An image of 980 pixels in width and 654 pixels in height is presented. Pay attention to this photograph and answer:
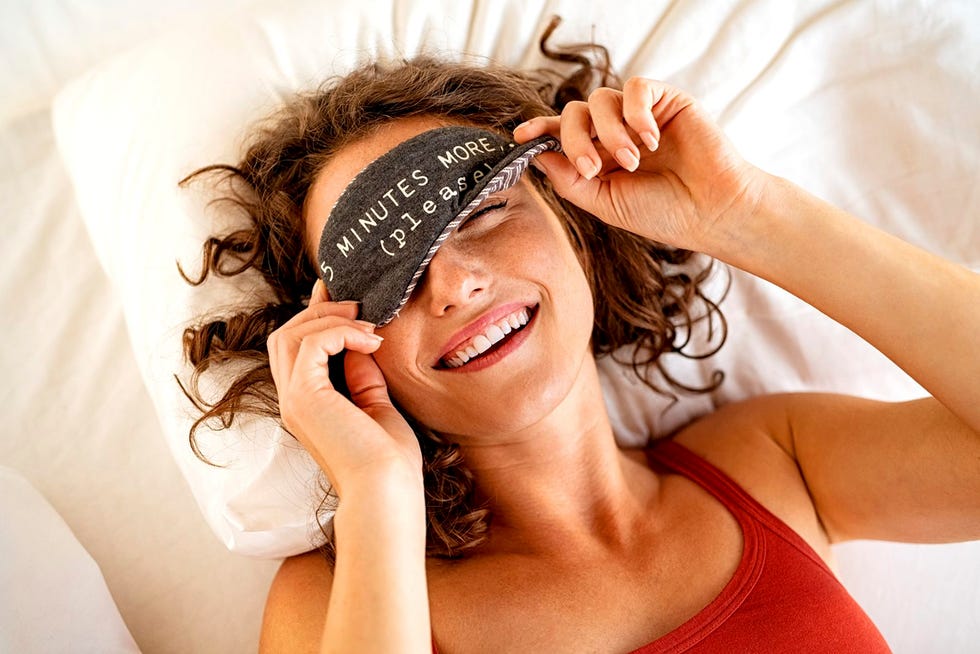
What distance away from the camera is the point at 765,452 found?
1.41 metres

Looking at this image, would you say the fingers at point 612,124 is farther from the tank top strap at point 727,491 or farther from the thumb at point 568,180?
the tank top strap at point 727,491

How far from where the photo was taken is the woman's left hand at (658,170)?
1.09 metres

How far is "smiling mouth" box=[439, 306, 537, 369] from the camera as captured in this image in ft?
3.70

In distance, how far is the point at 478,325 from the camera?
1110 mm

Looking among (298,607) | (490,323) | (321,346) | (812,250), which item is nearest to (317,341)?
(321,346)

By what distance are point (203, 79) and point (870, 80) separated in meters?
1.10

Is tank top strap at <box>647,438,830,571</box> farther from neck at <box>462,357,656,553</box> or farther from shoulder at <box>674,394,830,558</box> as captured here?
neck at <box>462,357,656,553</box>

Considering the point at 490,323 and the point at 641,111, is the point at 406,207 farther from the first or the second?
the point at 641,111

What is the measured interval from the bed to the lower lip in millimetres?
351

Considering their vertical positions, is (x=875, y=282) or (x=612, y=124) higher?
(x=612, y=124)

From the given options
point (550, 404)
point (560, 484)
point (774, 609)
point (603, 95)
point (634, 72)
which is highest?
point (603, 95)

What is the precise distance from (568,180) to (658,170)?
124mm

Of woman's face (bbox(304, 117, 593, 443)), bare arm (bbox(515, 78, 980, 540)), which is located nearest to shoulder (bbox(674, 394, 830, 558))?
bare arm (bbox(515, 78, 980, 540))

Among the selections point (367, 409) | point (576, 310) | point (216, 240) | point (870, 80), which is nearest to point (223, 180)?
point (216, 240)
